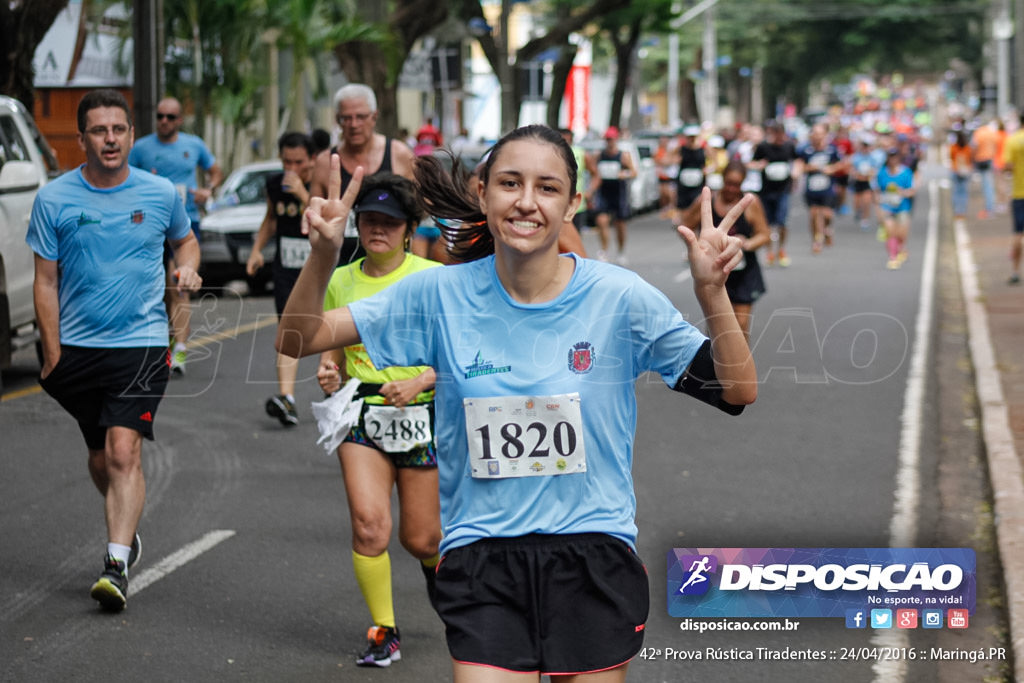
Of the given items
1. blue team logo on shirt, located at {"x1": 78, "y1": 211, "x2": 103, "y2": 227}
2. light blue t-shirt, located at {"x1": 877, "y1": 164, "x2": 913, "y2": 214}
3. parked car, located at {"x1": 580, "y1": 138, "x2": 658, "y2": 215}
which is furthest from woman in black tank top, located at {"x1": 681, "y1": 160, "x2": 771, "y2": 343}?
parked car, located at {"x1": 580, "y1": 138, "x2": 658, "y2": 215}

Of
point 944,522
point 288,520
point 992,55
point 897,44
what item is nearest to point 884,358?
point 944,522

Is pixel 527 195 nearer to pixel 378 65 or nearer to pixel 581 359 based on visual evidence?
pixel 581 359

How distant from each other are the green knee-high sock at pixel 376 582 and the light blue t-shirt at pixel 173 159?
7.52 meters

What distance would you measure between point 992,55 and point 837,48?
31364 mm

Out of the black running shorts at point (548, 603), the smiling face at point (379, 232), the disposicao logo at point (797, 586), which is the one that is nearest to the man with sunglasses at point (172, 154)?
the smiling face at point (379, 232)

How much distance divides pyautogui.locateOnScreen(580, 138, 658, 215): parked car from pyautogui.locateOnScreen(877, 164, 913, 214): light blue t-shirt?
10941mm

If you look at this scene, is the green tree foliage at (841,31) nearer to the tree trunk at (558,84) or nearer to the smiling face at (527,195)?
the tree trunk at (558,84)

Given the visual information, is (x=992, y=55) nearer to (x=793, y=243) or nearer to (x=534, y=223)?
(x=793, y=243)

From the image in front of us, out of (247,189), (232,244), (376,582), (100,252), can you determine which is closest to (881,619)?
(376,582)

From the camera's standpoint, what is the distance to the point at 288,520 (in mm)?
7398

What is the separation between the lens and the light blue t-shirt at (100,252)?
6.03 meters

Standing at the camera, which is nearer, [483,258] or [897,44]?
[483,258]

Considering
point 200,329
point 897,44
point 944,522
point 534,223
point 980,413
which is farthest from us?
point 897,44

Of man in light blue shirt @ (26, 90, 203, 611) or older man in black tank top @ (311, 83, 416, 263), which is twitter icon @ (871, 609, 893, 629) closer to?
man in light blue shirt @ (26, 90, 203, 611)
